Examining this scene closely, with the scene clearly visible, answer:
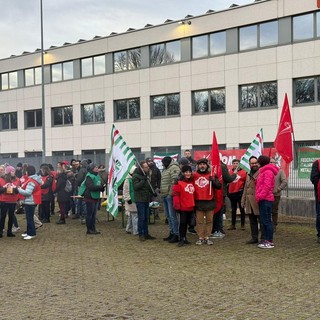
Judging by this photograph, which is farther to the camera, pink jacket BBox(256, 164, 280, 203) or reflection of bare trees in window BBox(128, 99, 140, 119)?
reflection of bare trees in window BBox(128, 99, 140, 119)

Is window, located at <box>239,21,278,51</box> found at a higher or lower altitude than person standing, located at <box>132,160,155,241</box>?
higher

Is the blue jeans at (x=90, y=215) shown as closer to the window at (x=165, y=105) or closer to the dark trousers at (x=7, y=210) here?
the dark trousers at (x=7, y=210)

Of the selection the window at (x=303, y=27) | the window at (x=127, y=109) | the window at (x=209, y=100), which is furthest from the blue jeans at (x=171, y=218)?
the window at (x=127, y=109)

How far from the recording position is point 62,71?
39594 millimetres

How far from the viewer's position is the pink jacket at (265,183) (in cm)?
1021

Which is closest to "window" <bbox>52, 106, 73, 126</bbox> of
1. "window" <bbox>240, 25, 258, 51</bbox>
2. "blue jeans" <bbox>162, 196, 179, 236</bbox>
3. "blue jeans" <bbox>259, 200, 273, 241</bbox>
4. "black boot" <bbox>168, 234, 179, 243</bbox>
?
"window" <bbox>240, 25, 258, 51</bbox>

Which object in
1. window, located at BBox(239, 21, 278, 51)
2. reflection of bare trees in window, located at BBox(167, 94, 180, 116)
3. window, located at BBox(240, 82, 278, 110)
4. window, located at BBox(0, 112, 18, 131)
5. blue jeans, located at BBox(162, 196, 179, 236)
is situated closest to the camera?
blue jeans, located at BBox(162, 196, 179, 236)

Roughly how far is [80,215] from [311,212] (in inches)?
276

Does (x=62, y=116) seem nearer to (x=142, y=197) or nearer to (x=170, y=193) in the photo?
(x=142, y=197)

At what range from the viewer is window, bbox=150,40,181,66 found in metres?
32.9

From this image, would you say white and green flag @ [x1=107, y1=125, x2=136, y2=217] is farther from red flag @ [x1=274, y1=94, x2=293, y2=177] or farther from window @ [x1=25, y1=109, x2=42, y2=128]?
window @ [x1=25, y1=109, x2=42, y2=128]

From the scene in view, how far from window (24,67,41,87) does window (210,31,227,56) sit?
16.2 m

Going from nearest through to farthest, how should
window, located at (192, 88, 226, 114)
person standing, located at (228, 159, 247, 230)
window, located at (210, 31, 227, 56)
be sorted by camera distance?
person standing, located at (228, 159, 247, 230) < window, located at (210, 31, 227, 56) < window, located at (192, 88, 226, 114)

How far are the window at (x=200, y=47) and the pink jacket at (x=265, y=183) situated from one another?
2205cm
